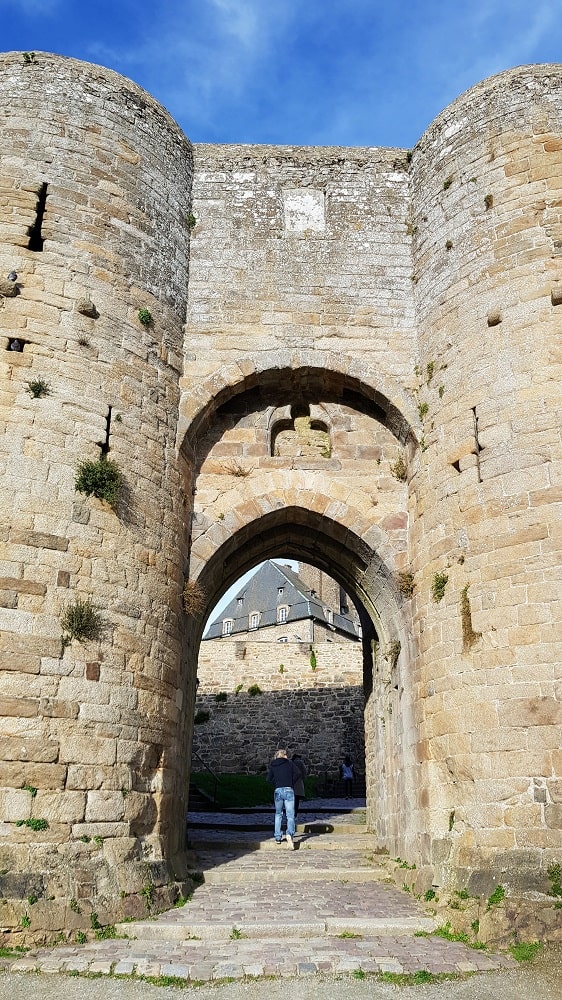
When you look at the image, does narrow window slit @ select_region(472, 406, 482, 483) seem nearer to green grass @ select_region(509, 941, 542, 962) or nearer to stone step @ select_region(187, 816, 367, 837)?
green grass @ select_region(509, 941, 542, 962)

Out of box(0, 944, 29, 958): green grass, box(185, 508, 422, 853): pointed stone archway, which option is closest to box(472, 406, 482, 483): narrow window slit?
box(185, 508, 422, 853): pointed stone archway

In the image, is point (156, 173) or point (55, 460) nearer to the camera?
point (55, 460)

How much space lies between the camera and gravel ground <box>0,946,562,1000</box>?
465 cm

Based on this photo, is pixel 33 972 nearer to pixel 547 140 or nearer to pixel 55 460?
pixel 55 460

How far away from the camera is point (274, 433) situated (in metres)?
9.77

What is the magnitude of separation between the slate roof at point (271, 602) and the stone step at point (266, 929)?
22649 millimetres

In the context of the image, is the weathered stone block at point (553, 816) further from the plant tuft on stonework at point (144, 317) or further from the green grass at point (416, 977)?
the plant tuft on stonework at point (144, 317)

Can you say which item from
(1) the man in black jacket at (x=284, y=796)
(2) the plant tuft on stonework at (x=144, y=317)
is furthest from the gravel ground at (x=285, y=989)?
(2) the plant tuft on stonework at (x=144, y=317)

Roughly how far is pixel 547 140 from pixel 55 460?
6.27 m

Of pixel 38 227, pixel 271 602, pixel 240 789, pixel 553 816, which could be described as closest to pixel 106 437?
pixel 38 227

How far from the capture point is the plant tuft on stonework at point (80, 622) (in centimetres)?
671

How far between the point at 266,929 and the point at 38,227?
6.83 m

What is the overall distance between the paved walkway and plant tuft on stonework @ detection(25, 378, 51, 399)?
4.50 m

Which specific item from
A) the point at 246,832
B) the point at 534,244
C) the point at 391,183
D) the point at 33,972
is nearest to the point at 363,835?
the point at 246,832
